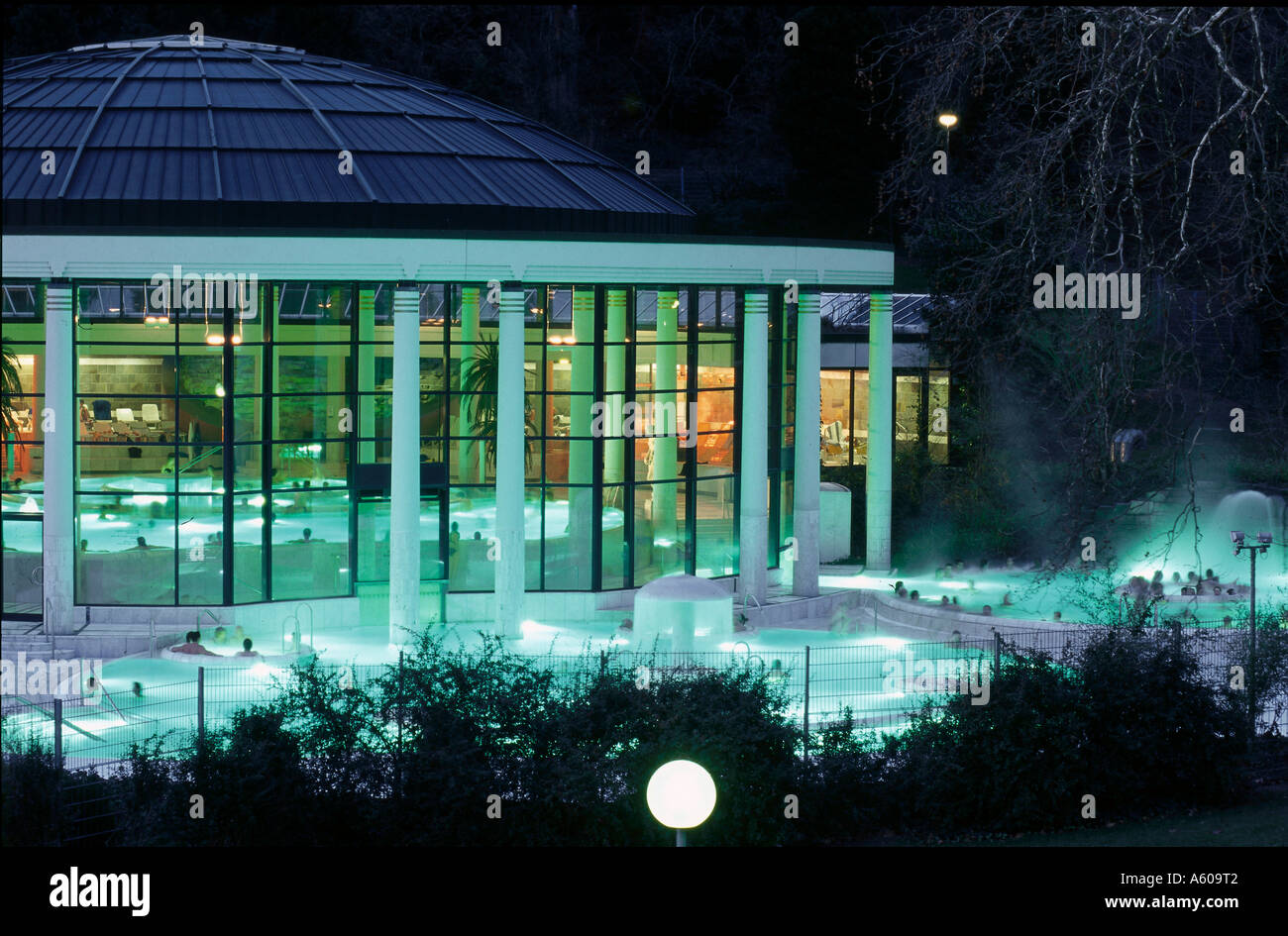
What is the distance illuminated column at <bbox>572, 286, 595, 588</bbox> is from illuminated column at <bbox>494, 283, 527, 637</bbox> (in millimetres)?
3027

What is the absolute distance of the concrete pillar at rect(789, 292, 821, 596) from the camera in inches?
1479

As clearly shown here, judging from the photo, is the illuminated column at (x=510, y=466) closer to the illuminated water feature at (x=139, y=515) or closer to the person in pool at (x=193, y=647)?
the illuminated water feature at (x=139, y=515)

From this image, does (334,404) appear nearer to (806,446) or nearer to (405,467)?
(405,467)

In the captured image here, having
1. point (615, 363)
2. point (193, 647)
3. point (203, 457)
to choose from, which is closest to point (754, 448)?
point (615, 363)

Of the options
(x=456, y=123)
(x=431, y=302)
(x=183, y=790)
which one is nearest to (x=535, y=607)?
(x=431, y=302)

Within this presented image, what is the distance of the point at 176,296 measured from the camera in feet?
105

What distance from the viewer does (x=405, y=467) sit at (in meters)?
31.9

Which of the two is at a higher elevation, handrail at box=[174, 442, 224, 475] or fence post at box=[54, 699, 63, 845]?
handrail at box=[174, 442, 224, 475]

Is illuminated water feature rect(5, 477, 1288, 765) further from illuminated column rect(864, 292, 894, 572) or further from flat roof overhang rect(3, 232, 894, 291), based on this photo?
flat roof overhang rect(3, 232, 894, 291)

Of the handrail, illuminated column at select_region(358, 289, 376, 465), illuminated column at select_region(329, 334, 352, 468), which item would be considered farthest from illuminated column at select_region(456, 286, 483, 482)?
the handrail

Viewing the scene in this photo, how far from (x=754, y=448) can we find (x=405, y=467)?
7869mm

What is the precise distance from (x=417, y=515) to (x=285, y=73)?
1351 centimetres
